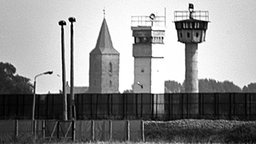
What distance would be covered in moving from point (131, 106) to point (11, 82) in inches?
3025

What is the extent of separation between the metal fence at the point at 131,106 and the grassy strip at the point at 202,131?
26.0 ft

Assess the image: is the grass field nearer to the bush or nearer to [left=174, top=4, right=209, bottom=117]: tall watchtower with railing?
the bush

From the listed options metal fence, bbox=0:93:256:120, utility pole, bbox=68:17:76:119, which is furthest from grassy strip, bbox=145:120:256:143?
metal fence, bbox=0:93:256:120

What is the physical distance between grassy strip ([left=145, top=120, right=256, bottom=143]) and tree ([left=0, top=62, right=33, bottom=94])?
267 feet

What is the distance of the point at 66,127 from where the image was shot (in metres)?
66.9

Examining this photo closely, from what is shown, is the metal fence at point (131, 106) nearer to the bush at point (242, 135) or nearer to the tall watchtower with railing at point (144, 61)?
the bush at point (242, 135)

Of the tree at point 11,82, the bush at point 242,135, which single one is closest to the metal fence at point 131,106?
the bush at point 242,135

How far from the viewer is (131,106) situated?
87375 mm

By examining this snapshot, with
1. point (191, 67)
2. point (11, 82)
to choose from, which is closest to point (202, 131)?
point (191, 67)

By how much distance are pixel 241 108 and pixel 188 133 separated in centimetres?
1047

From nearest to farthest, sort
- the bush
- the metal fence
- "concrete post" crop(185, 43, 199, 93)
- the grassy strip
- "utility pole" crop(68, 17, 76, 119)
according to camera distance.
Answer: the bush < the grassy strip < "utility pole" crop(68, 17, 76, 119) < the metal fence < "concrete post" crop(185, 43, 199, 93)

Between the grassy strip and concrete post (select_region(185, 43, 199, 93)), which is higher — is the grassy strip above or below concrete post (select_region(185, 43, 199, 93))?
below

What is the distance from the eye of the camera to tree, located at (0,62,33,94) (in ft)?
518

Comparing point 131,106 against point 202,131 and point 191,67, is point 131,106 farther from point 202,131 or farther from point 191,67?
point 191,67
